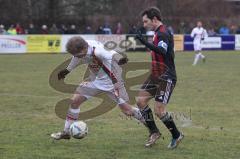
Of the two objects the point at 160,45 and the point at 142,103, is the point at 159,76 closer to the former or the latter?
the point at 142,103

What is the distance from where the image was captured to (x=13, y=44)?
116 ft

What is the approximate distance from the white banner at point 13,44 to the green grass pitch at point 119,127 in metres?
16.9

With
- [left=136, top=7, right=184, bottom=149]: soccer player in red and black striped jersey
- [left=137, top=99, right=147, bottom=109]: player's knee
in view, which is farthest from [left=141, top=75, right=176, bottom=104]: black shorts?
[left=137, top=99, right=147, bottom=109]: player's knee

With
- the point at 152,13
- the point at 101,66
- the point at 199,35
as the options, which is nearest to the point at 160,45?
the point at 152,13

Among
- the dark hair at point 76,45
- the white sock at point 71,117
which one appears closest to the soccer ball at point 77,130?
the white sock at point 71,117

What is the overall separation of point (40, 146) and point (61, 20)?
4498 cm

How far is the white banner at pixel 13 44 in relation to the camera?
35.0 m

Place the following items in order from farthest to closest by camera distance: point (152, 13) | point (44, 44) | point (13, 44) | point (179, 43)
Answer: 1. point (179, 43)
2. point (44, 44)
3. point (13, 44)
4. point (152, 13)

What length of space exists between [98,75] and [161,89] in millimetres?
1004

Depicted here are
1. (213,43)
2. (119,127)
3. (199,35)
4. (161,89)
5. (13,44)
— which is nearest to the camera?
(161,89)

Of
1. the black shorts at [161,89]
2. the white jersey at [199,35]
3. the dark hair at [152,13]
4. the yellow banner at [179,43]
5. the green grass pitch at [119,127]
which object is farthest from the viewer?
the yellow banner at [179,43]

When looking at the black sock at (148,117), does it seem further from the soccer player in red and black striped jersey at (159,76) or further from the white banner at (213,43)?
the white banner at (213,43)

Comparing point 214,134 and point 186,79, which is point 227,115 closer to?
point 214,134

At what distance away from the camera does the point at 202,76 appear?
21.0 metres
